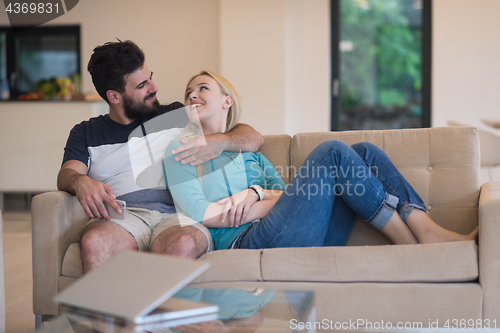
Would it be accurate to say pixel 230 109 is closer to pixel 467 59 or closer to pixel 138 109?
pixel 138 109

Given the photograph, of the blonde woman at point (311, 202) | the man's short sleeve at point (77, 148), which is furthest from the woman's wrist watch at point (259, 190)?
the man's short sleeve at point (77, 148)

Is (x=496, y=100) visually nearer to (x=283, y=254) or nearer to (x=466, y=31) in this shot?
(x=466, y=31)

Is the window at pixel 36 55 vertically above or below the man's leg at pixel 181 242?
above

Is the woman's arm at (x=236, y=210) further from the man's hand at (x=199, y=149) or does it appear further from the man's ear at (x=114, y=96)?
the man's ear at (x=114, y=96)

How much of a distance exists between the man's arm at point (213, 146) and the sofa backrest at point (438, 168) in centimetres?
28

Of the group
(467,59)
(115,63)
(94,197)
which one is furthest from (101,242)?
(467,59)

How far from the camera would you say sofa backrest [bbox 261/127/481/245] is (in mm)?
1855

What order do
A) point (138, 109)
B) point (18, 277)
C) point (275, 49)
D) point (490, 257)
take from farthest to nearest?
point (275, 49), point (18, 277), point (138, 109), point (490, 257)

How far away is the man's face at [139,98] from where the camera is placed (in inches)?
79.9

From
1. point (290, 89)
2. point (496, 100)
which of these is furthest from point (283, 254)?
point (496, 100)

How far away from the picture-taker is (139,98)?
2.03 m

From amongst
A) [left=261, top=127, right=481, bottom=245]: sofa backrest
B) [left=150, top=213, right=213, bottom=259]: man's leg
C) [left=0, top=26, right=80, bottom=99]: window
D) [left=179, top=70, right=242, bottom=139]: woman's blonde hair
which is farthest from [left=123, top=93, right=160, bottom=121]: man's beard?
[left=0, top=26, right=80, bottom=99]: window

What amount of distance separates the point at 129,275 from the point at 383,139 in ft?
4.47

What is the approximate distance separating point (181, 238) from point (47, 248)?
0.53 meters
